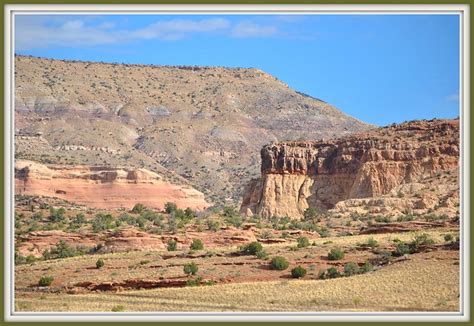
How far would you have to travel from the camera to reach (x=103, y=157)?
417 feet

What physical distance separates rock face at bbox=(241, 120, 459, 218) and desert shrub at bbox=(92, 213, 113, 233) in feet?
34.3


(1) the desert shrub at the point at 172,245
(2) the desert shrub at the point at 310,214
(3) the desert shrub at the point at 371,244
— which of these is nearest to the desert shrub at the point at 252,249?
(3) the desert shrub at the point at 371,244

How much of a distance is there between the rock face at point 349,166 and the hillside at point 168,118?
131 ft

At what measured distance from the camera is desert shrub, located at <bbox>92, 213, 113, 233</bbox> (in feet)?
215

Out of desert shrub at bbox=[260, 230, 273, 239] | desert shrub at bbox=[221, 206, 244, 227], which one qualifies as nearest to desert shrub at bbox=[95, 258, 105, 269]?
desert shrub at bbox=[260, 230, 273, 239]

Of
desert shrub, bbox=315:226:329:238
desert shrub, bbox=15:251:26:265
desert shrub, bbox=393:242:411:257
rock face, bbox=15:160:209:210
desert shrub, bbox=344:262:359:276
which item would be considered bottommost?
desert shrub, bbox=15:251:26:265

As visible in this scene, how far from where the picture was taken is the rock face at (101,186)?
325ft

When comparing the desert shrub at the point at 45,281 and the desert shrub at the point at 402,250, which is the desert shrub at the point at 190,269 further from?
the desert shrub at the point at 402,250

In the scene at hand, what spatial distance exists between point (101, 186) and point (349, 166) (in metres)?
35.4

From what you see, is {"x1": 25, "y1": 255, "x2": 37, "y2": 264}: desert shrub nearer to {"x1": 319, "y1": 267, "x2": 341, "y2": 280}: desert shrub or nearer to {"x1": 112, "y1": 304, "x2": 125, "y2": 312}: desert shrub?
{"x1": 319, "y1": 267, "x2": 341, "y2": 280}: desert shrub

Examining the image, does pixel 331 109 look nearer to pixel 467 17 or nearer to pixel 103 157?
pixel 103 157

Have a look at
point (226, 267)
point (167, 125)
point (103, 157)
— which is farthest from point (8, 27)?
point (167, 125)

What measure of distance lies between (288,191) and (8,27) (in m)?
53.3

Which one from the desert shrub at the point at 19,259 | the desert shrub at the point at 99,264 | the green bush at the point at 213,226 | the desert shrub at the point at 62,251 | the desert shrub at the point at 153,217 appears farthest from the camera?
the desert shrub at the point at 153,217
